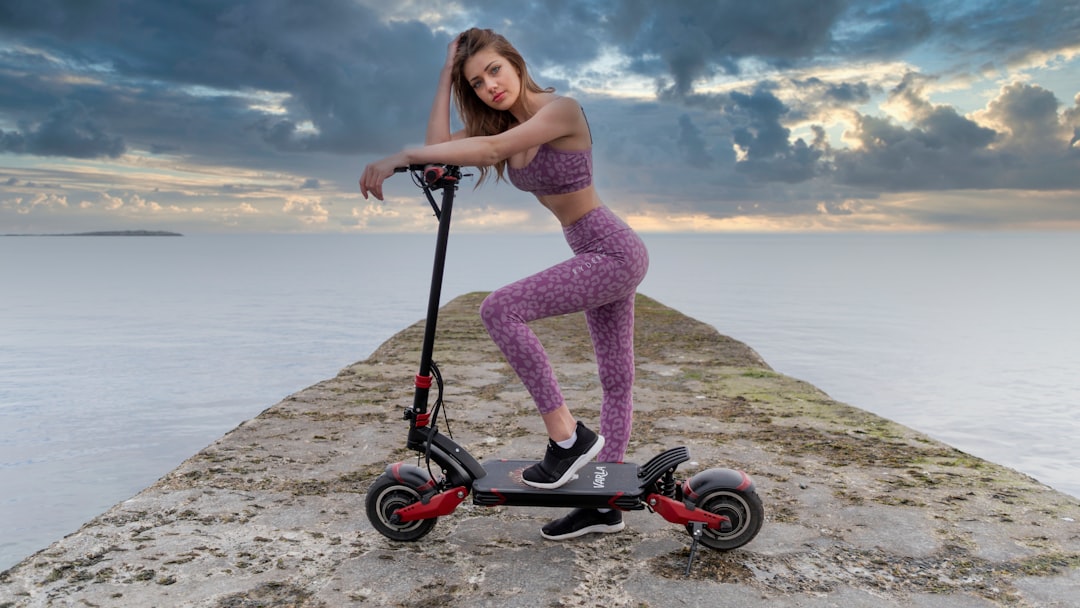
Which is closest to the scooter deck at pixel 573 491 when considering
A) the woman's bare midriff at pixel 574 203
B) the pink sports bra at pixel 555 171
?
the woman's bare midriff at pixel 574 203

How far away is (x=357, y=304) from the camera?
99.0ft

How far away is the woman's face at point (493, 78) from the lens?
3.00m

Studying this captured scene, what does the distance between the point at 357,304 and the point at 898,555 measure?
28576mm

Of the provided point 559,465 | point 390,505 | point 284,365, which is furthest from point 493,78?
point 284,365

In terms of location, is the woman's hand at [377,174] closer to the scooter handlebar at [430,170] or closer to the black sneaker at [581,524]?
the scooter handlebar at [430,170]

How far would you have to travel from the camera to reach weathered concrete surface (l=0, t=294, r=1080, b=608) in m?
2.63

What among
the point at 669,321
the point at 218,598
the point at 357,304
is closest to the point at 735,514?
the point at 218,598

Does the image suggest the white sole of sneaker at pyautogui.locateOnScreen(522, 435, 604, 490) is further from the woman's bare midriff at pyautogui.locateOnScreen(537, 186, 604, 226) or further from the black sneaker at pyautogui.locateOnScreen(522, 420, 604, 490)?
the woman's bare midriff at pyautogui.locateOnScreen(537, 186, 604, 226)

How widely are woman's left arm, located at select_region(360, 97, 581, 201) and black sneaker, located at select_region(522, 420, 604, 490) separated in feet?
3.87

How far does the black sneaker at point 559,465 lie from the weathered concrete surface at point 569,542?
265 mm

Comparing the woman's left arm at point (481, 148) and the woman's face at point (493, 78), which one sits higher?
the woman's face at point (493, 78)

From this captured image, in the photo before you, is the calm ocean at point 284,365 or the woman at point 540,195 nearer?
the woman at point 540,195

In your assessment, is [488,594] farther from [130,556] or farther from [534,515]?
[130,556]

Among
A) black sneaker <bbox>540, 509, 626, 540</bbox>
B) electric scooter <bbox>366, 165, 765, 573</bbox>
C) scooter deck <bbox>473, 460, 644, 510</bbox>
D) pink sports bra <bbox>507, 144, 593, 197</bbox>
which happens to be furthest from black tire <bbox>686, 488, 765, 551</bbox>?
pink sports bra <bbox>507, 144, 593, 197</bbox>
